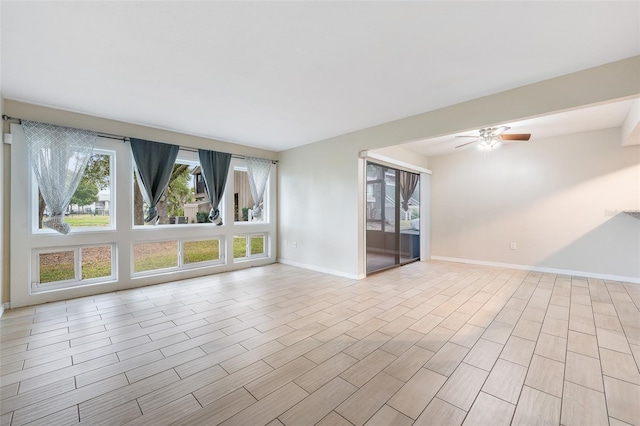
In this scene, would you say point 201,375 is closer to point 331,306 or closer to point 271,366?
point 271,366

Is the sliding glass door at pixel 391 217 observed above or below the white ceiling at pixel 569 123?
below

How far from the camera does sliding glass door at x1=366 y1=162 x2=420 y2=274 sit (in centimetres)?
486

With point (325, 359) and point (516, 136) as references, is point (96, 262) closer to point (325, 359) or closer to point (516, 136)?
point (325, 359)

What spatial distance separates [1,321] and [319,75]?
4251mm

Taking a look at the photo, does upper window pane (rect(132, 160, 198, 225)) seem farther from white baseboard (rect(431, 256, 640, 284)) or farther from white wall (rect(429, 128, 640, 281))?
white baseboard (rect(431, 256, 640, 284))

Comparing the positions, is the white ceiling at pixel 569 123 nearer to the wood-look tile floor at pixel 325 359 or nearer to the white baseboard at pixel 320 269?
→ the wood-look tile floor at pixel 325 359

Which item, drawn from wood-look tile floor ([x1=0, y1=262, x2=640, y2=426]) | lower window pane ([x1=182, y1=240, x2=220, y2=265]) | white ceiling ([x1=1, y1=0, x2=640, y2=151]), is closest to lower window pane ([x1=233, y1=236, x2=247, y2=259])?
lower window pane ([x1=182, y1=240, x2=220, y2=265])

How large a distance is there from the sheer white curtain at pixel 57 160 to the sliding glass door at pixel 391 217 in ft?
14.2

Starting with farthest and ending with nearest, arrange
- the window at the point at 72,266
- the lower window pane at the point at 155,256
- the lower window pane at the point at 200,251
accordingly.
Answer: the lower window pane at the point at 200,251
the lower window pane at the point at 155,256
the window at the point at 72,266

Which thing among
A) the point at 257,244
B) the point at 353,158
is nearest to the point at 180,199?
the point at 257,244

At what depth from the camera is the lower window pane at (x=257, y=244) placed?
5.53 m

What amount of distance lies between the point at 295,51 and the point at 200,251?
3933 millimetres

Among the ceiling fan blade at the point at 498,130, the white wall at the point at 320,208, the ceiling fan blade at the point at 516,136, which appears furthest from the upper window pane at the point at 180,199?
the ceiling fan blade at the point at 516,136

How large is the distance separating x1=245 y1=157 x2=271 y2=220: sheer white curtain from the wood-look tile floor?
7.13ft
